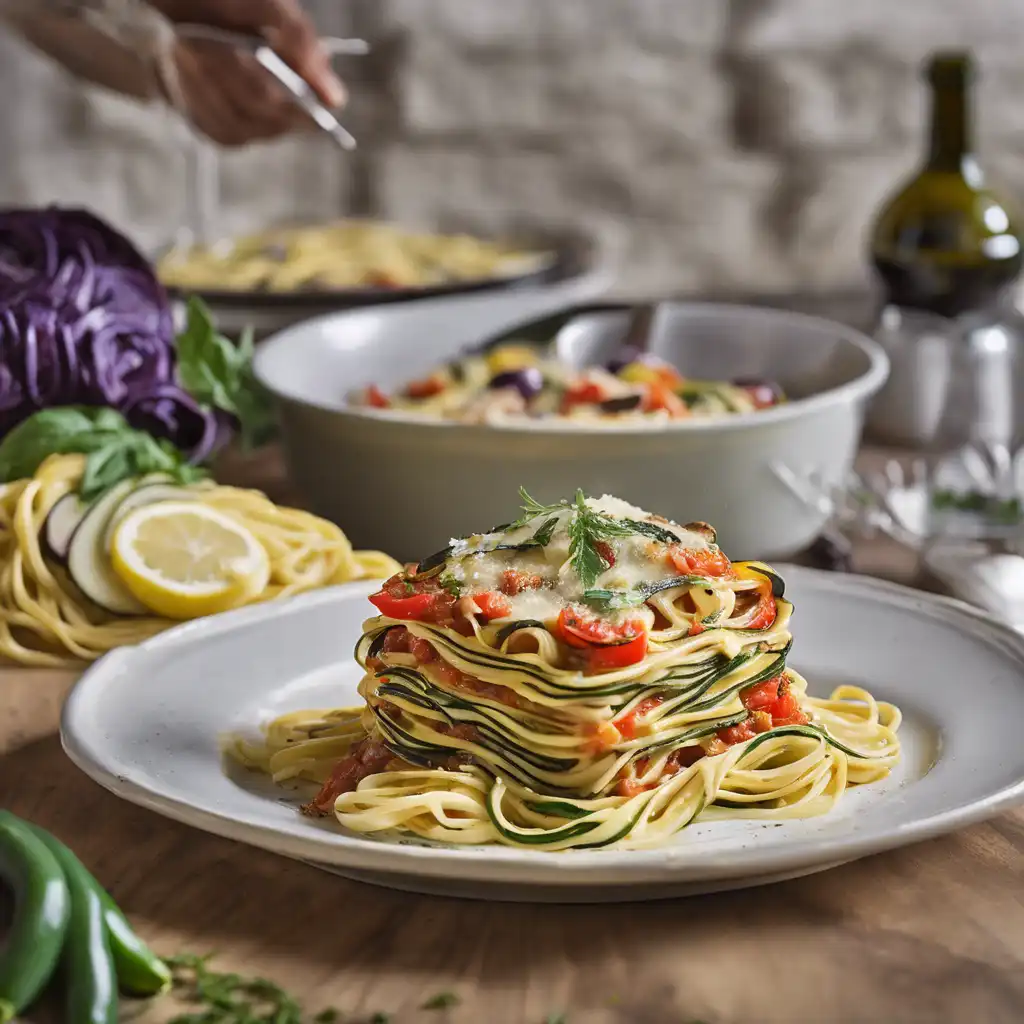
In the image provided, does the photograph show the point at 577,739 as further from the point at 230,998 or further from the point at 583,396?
the point at 583,396

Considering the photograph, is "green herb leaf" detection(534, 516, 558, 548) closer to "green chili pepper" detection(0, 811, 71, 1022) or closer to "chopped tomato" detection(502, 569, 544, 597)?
"chopped tomato" detection(502, 569, 544, 597)

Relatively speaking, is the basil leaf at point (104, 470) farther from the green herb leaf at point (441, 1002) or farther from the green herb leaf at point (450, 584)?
the green herb leaf at point (441, 1002)

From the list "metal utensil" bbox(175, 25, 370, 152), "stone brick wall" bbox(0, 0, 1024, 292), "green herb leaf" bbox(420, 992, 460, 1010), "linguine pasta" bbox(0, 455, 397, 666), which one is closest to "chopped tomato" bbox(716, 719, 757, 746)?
"green herb leaf" bbox(420, 992, 460, 1010)

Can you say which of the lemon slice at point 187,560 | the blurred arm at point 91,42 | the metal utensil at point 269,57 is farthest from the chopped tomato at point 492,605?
the blurred arm at point 91,42

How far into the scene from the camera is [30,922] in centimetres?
120

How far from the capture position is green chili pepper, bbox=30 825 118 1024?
116 centimetres

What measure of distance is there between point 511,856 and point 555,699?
21cm

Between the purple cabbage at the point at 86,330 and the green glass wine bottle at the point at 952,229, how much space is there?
147 cm

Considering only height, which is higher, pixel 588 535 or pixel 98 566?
pixel 588 535

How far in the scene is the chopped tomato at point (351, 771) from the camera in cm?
149

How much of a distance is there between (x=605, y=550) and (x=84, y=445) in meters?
1.15

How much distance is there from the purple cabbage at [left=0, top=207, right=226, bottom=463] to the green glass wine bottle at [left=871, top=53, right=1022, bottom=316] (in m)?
1.47

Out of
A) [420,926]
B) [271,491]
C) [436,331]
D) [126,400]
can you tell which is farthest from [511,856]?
[436,331]

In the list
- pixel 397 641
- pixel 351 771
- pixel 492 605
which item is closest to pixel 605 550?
pixel 492 605
